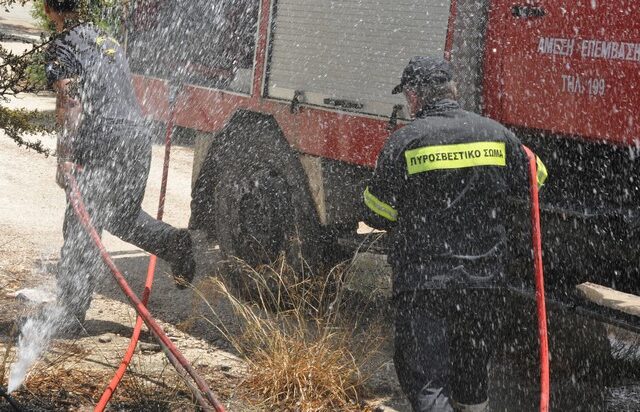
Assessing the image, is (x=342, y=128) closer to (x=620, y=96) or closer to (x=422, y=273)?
(x=620, y=96)

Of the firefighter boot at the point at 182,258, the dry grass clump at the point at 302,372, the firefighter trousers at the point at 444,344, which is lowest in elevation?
the dry grass clump at the point at 302,372

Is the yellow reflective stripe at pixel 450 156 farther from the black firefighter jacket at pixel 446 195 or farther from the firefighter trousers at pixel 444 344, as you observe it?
the firefighter trousers at pixel 444 344

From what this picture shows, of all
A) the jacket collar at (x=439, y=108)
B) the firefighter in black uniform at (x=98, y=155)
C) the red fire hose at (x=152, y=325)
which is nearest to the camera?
the jacket collar at (x=439, y=108)

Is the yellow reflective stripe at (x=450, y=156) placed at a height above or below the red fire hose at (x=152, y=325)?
above

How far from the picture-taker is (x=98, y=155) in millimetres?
5617

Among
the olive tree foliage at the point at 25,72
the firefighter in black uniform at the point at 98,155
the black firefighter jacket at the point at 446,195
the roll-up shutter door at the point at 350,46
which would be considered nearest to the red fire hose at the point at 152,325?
the firefighter in black uniform at the point at 98,155

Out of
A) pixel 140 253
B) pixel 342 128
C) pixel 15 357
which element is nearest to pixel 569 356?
pixel 342 128

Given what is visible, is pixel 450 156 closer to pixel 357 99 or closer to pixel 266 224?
Answer: pixel 357 99

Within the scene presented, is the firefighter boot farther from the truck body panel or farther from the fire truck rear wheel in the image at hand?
the truck body panel

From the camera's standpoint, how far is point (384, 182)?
3932 millimetres

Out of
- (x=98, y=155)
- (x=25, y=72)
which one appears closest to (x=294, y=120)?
(x=98, y=155)

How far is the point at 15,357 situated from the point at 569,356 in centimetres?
300

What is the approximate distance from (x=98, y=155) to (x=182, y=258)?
2.79 ft

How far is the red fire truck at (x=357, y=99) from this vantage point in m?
5.02
